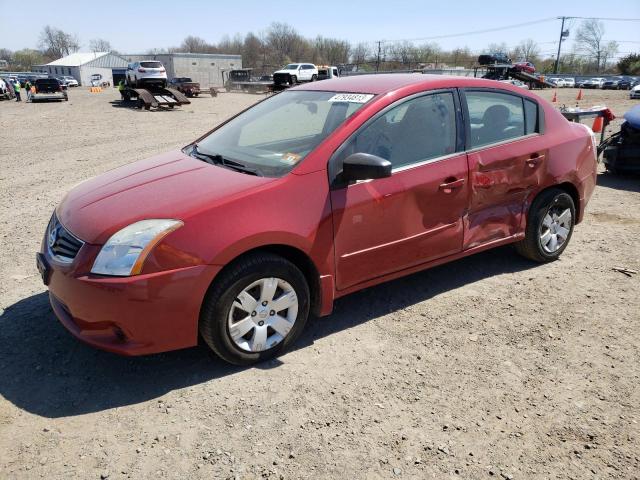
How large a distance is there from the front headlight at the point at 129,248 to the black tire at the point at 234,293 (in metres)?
0.41

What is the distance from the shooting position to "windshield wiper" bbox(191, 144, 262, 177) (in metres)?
3.28

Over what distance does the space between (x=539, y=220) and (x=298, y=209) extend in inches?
97.9

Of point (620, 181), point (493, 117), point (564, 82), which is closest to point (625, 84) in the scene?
point (564, 82)

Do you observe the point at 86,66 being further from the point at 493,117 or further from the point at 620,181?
the point at 493,117

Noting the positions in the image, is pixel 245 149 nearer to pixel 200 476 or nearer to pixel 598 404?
pixel 200 476

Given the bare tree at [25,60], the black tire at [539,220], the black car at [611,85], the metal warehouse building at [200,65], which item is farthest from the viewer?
the bare tree at [25,60]

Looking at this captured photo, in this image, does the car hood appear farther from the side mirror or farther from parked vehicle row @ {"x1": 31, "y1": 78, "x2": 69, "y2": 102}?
parked vehicle row @ {"x1": 31, "y1": 78, "x2": 69, "y2": 102}

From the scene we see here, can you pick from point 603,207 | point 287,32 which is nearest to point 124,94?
point 603,207

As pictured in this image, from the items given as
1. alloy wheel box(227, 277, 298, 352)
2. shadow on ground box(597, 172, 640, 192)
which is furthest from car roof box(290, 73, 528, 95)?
shadow on ground box(597, 172, 640, 192)

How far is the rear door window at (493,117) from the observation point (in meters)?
3.90

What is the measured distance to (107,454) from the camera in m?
2.43

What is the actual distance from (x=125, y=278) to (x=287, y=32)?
11366cm

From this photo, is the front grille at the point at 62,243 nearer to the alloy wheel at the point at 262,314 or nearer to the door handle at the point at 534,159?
the alloy wheel at the point at 262,314

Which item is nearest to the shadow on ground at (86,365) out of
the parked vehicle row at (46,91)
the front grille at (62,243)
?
the front grille at (62,243)
